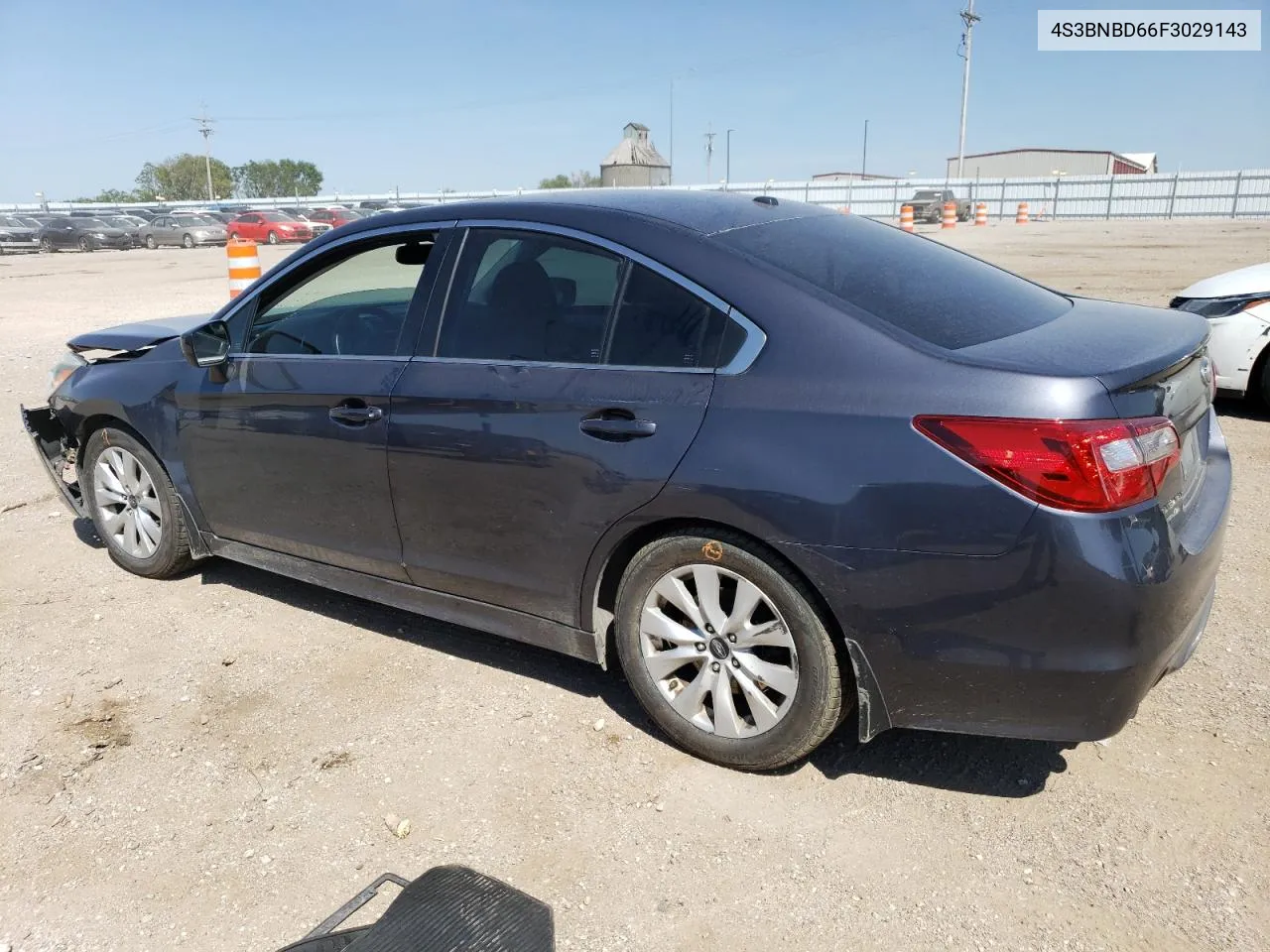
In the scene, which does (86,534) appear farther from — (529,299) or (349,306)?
(529,299)

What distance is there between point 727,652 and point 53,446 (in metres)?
4.02

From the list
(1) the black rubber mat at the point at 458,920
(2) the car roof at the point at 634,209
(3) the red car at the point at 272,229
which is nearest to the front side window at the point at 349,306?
(2) the car roof at the point at 634,209

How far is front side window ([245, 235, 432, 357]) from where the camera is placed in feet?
11.9

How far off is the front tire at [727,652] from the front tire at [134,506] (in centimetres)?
247

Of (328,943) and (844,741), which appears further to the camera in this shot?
(844,741)

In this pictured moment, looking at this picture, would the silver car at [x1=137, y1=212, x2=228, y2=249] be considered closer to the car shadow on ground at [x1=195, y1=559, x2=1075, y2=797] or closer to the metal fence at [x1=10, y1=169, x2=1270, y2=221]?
the metal fence at [x1=10, y1=169, x2=1270, y2=221]

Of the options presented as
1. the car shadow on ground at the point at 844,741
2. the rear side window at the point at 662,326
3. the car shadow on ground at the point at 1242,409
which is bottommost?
the car shadow on ground at the point at 844,741

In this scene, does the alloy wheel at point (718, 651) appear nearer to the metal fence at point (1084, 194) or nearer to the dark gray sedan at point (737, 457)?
the dark gray sedan at point (737, 457)

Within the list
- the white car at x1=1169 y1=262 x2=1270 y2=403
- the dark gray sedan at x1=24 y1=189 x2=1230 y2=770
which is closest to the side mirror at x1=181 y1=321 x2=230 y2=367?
the dark gray sedan at x1=24 y1=189 x2=1230 y2=770

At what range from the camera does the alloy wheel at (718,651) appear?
2.83 meters

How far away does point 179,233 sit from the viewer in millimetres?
40281

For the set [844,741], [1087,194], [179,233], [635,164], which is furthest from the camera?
[635,164]

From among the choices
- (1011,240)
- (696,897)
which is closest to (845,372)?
(696,897)

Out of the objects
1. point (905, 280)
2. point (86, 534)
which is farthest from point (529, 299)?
Result: point (86, 534)
